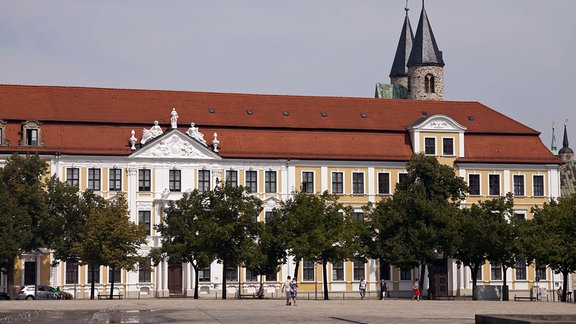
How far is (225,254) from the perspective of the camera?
Result: 301 ft

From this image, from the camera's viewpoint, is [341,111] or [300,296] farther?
[341,111]

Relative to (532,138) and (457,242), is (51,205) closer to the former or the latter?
(457,242)

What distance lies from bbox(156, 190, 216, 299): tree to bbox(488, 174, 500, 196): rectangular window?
29166 millimetres

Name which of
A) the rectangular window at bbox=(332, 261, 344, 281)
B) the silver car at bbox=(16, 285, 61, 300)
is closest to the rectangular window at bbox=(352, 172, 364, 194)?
the rectangular window at bbox=(332, 261, 344, 281)

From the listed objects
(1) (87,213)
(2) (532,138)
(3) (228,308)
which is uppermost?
(2) (532,138)

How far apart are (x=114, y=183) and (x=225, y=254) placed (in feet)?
56.4

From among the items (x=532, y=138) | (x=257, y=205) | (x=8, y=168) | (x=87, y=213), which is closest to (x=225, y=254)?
(x=257, y=205)

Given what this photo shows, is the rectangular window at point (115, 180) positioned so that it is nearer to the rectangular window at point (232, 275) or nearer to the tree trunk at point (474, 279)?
the rectangular window at point (232, 275)

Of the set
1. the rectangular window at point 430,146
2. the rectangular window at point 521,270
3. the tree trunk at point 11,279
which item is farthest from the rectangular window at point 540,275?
the tree trunk at point 11,279

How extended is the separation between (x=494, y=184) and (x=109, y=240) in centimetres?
3720

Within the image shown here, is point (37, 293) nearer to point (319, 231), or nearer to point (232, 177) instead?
point (232, 177)

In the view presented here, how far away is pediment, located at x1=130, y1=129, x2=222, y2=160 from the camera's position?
105188mm

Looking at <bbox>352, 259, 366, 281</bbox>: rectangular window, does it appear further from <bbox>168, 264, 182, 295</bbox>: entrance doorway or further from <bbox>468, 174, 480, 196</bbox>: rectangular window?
<bbox>168, 264, 182, 295</bbox>: entrance doorway

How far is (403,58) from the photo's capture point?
15188 centimetres
